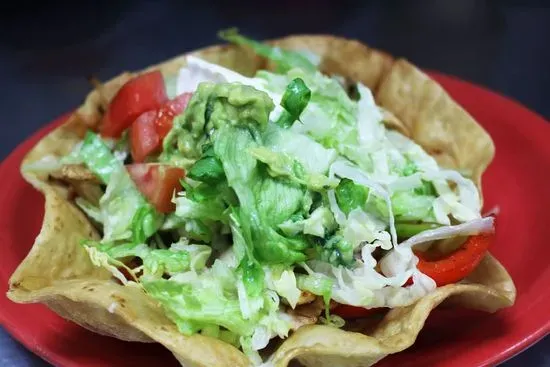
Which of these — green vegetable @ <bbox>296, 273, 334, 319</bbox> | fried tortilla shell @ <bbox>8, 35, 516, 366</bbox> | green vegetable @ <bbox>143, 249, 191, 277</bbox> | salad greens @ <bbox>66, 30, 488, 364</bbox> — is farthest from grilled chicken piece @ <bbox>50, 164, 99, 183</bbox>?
green vegetable @ <bbox>296, 273, 334, 319</bbox>

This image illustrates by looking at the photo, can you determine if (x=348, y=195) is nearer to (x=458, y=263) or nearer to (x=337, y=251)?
(x=337, y=251)

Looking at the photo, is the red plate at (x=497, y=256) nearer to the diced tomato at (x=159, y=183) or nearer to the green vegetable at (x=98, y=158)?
the green vegetable at (x=98, y=158)

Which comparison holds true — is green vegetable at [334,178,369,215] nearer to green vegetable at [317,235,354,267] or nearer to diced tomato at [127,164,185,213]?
green vegetable at [317,235,354,267]

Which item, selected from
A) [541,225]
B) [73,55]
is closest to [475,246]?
[541,225]

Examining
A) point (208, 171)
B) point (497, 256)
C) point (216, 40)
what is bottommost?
point (216, 40)

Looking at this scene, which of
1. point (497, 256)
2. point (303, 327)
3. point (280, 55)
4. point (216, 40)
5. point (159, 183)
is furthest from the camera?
point (216, 40)

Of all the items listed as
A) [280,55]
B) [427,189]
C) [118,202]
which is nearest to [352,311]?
[427,189]

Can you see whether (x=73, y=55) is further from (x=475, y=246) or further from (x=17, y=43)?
(x=475, y=246)

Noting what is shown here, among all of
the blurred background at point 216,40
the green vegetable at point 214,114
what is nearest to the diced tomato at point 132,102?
the green vegetable at point 214,114
